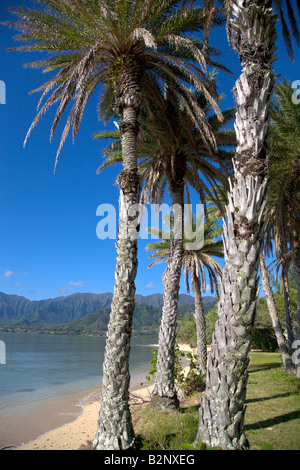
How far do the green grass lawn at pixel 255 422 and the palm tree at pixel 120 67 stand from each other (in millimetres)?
984

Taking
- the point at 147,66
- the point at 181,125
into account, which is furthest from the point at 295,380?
the point at 147,66

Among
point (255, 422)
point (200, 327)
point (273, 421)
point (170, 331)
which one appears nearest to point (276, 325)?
point (200, 327)

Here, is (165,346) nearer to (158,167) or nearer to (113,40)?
(158,167)

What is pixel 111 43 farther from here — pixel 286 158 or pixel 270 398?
pixel 270 398

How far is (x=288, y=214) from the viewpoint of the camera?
1198 centimetres

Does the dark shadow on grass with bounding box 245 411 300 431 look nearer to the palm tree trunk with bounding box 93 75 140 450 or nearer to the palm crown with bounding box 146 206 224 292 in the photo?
the palm tree trunk with bounding box 93 75 140 450

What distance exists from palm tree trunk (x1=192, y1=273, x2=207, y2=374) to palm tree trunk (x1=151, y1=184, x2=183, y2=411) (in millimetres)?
7409

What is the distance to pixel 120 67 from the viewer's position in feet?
25.2

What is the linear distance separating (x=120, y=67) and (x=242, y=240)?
6.27 metres

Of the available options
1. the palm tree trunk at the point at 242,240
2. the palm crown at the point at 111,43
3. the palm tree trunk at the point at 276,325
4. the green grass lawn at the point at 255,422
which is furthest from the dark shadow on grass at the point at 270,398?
the palm crown at the point at 111,43

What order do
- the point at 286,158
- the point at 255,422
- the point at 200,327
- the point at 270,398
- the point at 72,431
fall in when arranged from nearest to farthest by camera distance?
the point at 255,422, the point at 72,431, the point at 270,398, the point at 286,158, the point at 200,327

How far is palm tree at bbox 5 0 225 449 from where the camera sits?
5949 mm

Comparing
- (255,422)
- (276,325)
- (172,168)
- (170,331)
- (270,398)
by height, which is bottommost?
(270,398)

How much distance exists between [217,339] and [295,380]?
1097cm
